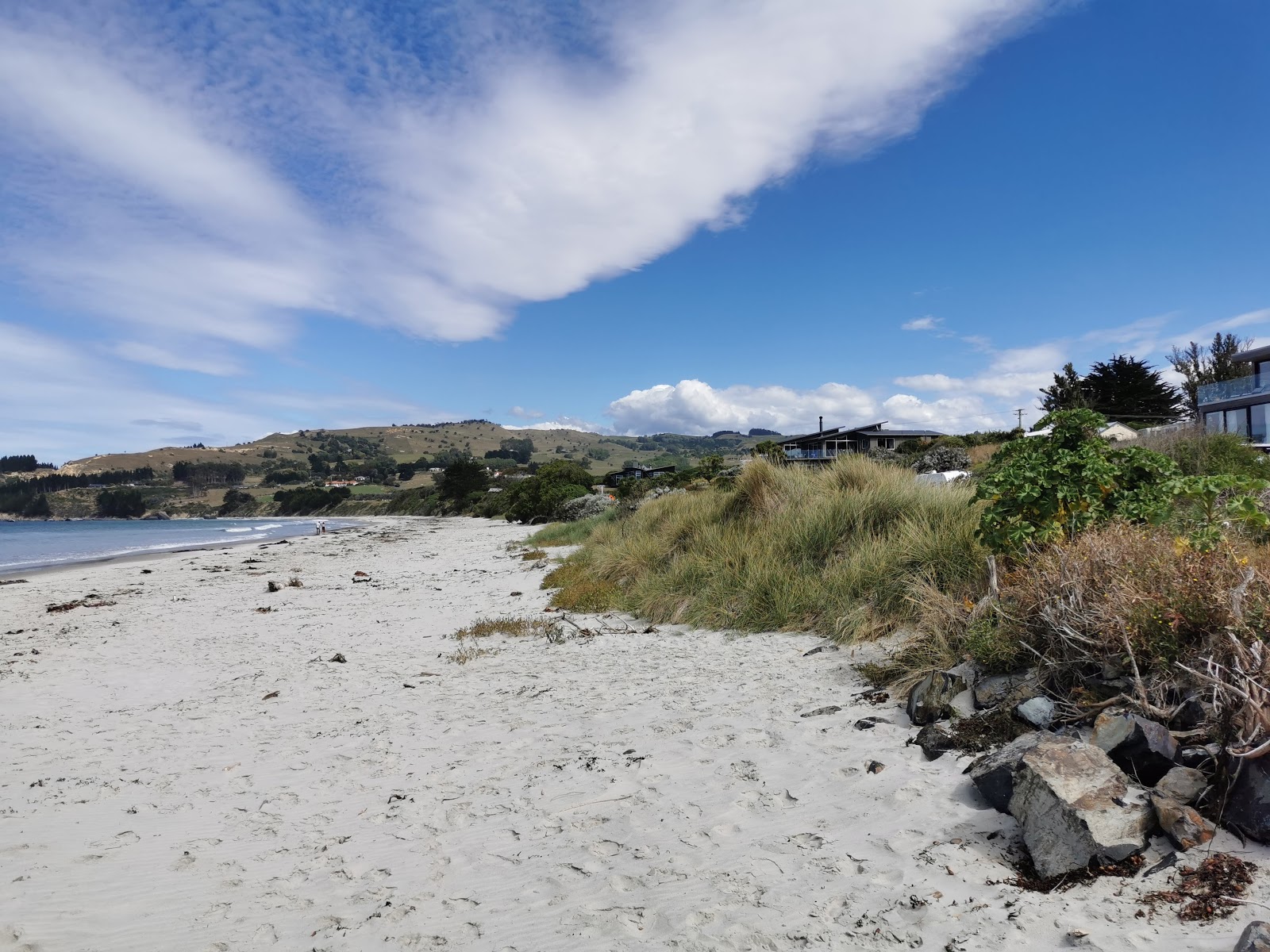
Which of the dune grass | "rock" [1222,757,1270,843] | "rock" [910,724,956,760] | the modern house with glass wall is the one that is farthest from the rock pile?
the modern house with glass wall

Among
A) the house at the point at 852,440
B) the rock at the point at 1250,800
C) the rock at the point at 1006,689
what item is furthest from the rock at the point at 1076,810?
the house at the point at 852,440

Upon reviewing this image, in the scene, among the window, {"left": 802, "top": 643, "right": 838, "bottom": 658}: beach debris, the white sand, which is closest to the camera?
the white sand

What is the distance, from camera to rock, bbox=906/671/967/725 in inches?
186

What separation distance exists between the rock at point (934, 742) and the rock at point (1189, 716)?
119cm

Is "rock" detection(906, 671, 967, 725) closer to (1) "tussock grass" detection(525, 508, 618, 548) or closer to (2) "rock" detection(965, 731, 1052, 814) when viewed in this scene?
(2) "rock" detection(965, 731, 1052, 814)

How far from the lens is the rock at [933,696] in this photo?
15.5ft

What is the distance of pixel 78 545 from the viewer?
122 feet

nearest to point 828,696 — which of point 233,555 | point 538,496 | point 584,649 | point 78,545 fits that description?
point 584,649

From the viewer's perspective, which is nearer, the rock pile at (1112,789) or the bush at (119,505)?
the rock pile at (1112,789)

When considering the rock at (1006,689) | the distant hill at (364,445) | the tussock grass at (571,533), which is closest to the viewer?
the rock at (1006,689)

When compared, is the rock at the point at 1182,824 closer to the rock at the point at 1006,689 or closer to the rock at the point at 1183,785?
the rock at the point at 1183,785

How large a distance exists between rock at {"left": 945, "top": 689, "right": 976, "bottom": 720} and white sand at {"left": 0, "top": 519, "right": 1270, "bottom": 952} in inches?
17.4

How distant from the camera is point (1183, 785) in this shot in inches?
121

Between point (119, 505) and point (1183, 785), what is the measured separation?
142492 mm
